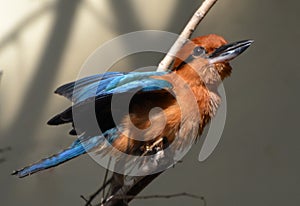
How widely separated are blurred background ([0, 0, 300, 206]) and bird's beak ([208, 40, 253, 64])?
0.88 m

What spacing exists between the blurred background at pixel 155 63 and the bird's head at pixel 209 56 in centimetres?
84

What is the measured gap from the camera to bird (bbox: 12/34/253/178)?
4.83 ft

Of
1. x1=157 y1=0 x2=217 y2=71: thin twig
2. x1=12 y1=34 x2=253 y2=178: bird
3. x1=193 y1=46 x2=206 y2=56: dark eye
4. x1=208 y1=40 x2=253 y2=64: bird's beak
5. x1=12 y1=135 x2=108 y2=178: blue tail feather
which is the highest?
x1=157 y1=0 x2=217 y2=71: thin twig

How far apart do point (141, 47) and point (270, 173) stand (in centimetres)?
60

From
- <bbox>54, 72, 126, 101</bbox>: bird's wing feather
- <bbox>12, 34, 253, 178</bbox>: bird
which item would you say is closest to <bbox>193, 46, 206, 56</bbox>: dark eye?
<bbox>12, 34, 253, 178</bbox>: bird

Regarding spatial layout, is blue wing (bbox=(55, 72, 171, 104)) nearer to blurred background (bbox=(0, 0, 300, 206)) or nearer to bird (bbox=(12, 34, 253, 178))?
bird (bbox=(12, 34, 253, 178))

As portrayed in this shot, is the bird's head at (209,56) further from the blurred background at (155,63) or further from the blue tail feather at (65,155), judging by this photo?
the blurred background at (155,63)

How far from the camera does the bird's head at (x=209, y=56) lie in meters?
1.54

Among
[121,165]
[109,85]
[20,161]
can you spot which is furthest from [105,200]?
[20,161]

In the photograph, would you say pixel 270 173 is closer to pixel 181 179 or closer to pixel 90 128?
pixel 181 179

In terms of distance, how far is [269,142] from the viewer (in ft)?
8.18

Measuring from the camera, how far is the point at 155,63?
2430 millimetres

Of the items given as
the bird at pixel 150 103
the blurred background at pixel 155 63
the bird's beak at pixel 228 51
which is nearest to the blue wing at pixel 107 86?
the bird at pixel 150 103

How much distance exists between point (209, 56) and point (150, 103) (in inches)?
6.2
